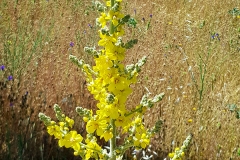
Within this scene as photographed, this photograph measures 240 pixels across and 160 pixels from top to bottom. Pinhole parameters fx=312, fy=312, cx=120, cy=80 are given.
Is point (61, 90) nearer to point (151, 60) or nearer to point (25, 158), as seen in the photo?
point (25, 158)

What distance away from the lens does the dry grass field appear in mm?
2680

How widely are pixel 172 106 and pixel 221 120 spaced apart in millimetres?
471

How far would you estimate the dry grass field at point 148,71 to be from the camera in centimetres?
268

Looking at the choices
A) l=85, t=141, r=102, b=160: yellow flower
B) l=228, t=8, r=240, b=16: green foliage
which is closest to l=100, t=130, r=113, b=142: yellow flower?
l=85, t=141, r=102, b=160: yellow flower

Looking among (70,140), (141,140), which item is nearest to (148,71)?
(141,140)

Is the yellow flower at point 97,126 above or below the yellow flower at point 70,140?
above

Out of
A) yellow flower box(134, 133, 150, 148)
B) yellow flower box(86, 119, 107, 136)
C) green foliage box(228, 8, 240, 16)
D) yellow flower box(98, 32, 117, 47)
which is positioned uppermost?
green foliage box(228, 8, 240, 16)

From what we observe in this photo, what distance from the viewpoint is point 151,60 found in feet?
12.3

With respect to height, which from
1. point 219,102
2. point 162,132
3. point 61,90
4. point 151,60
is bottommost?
point 162,132

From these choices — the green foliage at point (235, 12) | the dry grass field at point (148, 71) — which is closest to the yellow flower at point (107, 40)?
the dry grass field at point (148, 71)

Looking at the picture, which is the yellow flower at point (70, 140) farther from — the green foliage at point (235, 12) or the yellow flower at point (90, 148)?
the green foliage at point (235, 12)

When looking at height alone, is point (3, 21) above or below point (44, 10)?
below

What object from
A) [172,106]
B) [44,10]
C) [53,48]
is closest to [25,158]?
[172,106]

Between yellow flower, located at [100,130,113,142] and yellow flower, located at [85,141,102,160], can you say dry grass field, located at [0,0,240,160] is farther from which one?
yellow flower, located at [100,130,113,142]
